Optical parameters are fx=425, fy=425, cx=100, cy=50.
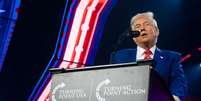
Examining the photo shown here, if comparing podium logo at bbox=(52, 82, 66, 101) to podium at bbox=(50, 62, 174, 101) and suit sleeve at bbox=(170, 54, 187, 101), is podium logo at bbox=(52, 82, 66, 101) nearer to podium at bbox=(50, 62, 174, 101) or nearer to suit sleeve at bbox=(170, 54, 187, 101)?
podium at bbox=(50, 62, 174, 101)

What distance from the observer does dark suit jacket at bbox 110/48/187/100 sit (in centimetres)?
257

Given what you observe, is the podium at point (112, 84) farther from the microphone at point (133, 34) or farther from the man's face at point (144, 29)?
the man's face at point (144, 29)

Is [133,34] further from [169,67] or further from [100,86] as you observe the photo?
[100,86]

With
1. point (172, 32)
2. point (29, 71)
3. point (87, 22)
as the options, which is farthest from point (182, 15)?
point (29, 71)

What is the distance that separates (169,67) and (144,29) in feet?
0.97

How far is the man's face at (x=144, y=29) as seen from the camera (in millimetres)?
2785

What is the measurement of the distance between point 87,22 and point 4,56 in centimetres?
108

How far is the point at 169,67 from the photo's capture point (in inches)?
109

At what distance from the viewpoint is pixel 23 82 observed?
516 centimetres

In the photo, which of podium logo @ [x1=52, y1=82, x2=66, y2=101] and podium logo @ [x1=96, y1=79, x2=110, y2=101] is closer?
podium logo @ [x1=96, y1=79, x2=110, y2=101]

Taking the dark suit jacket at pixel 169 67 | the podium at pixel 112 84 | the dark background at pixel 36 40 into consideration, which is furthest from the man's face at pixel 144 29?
the dark background at pixel 36 40

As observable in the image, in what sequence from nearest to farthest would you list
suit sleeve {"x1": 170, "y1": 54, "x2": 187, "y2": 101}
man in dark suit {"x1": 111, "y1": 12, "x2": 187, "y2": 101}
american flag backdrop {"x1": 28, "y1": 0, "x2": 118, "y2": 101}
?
1. suit sleeve {"x1": 170, "y1": 54, "x2": 187, "y2": 101}
2. man in dark suit {"x1": 111, "y1": 12, "x2": 187, "y2": 101}
3. american flag backdrop {"x1": 28, "y1": 0, "x2": 118, "y2": 101}

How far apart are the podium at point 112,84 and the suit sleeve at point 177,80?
1.86 feet

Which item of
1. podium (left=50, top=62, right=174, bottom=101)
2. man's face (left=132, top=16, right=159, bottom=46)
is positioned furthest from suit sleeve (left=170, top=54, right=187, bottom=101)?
podium (left=50, top=62, right=174, bottom=101)
